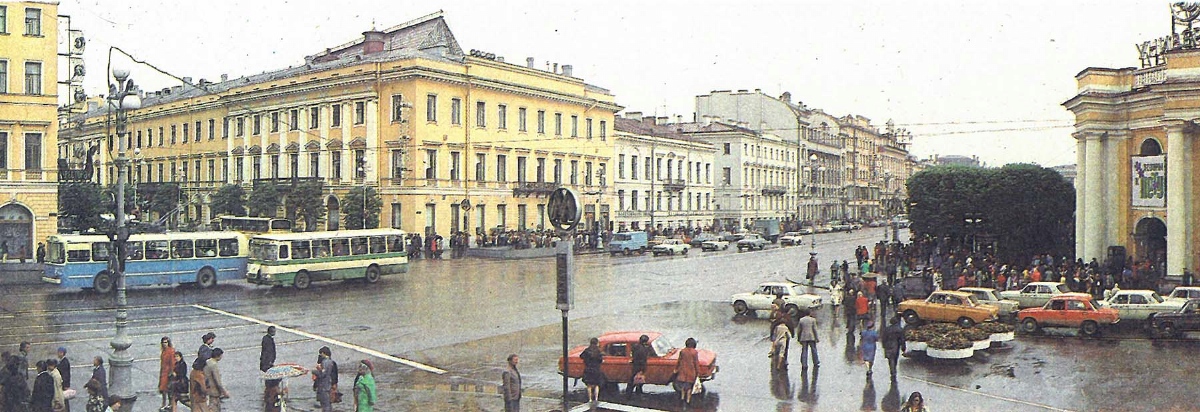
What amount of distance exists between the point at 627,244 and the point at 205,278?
27.7 meters

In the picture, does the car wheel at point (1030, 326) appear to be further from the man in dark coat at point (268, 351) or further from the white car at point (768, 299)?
the man in dark coat at point (268, 351)

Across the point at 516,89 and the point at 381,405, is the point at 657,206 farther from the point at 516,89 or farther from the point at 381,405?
the point at 381,405

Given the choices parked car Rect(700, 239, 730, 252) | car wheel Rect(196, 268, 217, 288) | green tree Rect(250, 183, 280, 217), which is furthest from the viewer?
parked car Rect(700, 239, 730, 252)

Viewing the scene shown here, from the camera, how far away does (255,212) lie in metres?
62.2

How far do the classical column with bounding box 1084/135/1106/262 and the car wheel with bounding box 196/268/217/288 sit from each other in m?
34.6

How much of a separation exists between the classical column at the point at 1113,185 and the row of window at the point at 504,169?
3654 centimetres

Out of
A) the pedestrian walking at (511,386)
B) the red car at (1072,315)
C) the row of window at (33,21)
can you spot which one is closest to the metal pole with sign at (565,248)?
the pedestrian walking at (511,386)

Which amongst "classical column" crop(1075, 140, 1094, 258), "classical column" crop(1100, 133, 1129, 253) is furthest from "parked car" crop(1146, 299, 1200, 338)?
"classical column" crop(1075, 140, 1094, 258)

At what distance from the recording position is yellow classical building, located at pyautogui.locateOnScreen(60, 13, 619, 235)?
58.5 m

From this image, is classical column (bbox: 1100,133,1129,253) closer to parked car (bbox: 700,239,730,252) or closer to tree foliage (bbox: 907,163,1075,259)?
tree foliage (bbox: 907,163,1075,259)

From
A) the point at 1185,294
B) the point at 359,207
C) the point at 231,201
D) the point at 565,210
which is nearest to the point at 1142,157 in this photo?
the point at 1185,294

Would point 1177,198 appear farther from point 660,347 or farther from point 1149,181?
point 660,347

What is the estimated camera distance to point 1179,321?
23156 millimetres

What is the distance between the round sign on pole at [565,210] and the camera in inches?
596
